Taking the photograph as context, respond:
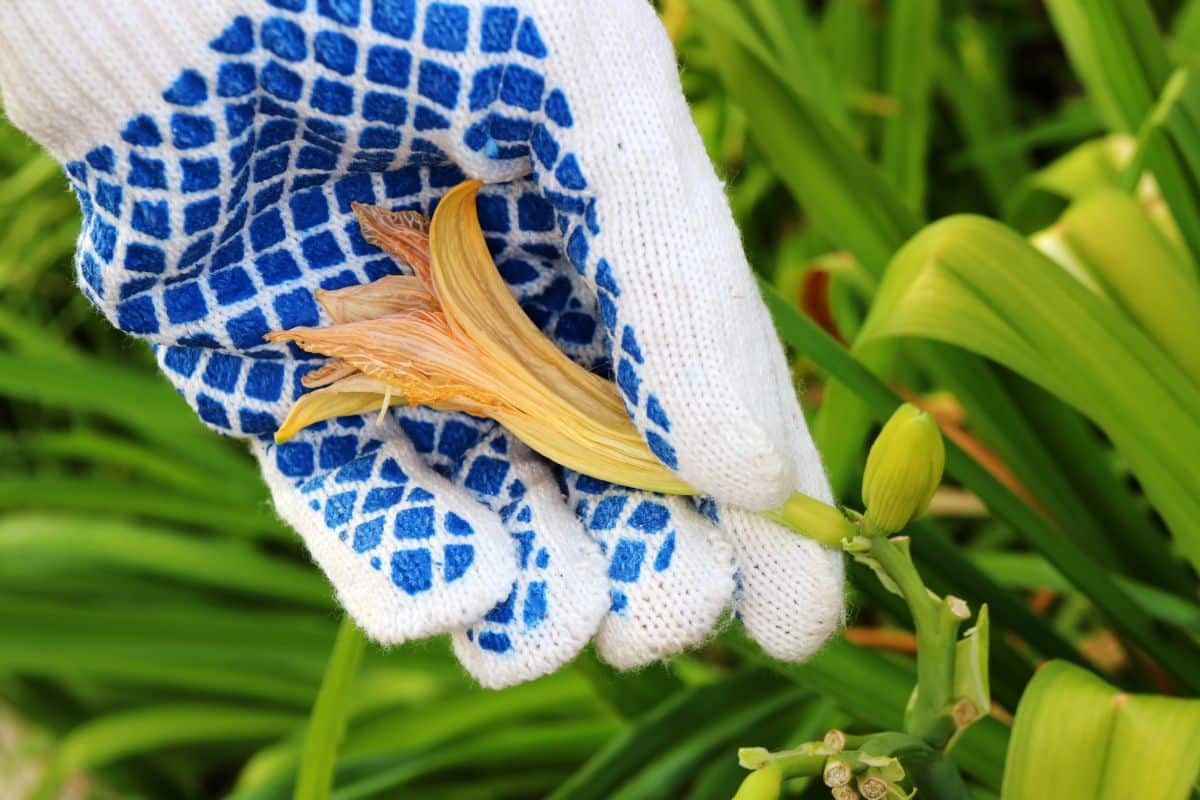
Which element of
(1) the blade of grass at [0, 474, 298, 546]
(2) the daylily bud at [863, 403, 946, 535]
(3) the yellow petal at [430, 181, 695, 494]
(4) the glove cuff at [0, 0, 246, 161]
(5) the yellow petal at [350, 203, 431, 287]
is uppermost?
(4) the glove cuff at [0, 0, 246, 161]

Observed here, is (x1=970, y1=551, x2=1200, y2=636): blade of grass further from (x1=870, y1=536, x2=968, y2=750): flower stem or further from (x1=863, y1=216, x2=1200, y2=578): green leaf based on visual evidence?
(x1=870, y1=536, x2=968, y2=750): flower stem

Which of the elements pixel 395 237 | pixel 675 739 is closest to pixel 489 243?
pixel 395 237

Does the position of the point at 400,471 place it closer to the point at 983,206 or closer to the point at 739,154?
the point at 739,154

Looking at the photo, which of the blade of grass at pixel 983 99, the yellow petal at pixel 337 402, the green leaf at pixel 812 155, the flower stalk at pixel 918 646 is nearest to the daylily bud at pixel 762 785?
the flower stalk at pixel 918 646

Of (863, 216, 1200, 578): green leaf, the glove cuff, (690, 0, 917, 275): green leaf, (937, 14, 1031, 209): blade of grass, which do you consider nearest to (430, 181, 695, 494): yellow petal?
the glove cuff

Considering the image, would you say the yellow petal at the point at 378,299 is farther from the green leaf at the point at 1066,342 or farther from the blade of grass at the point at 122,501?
the blade of grass at the point at 122,501

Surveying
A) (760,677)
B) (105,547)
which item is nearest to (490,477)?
(760,677)

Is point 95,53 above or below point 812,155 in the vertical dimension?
above

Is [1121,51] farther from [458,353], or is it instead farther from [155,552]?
[155,552]
